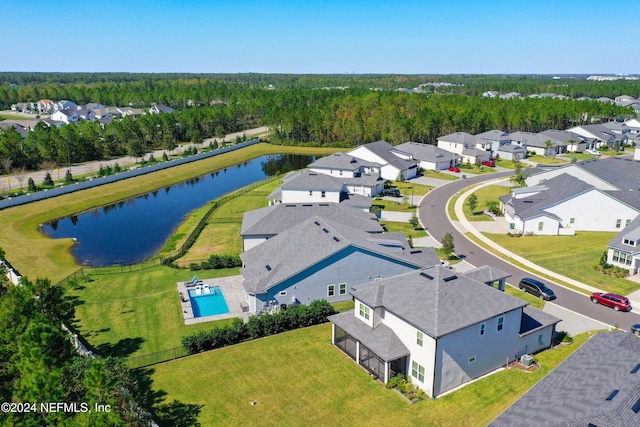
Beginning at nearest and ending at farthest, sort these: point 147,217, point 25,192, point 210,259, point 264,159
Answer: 1. point 210,259
2. point 147,217
3. point 25,192
4. point 264,159

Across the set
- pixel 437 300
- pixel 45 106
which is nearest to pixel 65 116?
pixel 45 106

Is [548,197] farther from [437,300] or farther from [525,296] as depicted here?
[437,300]

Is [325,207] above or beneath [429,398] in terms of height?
above

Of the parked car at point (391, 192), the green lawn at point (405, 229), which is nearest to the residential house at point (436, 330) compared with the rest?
the green lawn at point (405, 229)

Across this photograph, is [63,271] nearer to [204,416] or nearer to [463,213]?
[204,416]

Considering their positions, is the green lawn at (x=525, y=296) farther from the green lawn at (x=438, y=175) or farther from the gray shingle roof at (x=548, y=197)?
the green lawn at (x=438, y=175)

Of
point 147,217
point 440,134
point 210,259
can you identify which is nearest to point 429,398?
point 210,259
